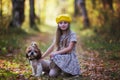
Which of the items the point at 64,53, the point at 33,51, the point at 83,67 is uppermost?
the point at 33,51

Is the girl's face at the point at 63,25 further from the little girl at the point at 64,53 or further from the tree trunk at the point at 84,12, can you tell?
the tree trunk at the point at 84,12

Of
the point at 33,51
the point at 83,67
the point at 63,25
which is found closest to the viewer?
the point at 33,51

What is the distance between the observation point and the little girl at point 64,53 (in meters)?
8.22

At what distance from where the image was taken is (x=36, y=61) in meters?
8.24

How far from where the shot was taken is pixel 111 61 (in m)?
10.8

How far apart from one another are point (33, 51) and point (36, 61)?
392mm

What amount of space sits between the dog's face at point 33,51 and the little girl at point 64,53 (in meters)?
0.36

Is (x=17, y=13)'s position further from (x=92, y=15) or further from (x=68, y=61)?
(x=68, y=61)

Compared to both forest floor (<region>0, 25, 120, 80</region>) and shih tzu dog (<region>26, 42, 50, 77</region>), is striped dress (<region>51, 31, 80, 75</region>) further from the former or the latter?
shih tzu dog (<region>26, 42, 50, 77</region>)

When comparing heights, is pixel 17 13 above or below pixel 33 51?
above

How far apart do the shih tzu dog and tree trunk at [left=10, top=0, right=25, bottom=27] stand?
10425 millimetres

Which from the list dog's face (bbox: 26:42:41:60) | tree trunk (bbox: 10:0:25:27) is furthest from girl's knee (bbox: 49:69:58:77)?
tree trunk (bbox: 10:0:25:27)

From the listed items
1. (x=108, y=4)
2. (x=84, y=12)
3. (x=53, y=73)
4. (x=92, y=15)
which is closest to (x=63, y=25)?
(x=53, y=73)

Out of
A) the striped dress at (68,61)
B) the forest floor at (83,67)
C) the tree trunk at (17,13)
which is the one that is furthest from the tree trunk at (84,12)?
the striped dress at (68,61)
